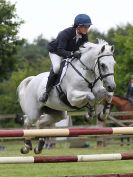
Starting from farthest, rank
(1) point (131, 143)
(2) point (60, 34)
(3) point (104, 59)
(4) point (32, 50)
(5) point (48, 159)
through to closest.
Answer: (4) point (32, 50) → (1) point (131, 143) → (2) point (60, 34) → (3) point (104, 59) → (5) point (48, 159)

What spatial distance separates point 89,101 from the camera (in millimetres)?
9328

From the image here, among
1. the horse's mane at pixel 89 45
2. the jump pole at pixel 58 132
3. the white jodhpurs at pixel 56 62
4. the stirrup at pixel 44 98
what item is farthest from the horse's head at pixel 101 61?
the jump pole at pixel 58 132

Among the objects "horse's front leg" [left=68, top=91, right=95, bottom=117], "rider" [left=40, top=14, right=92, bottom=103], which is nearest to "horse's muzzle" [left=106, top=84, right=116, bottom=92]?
"horse's front leg" [left=68, top=91, right=95, bottom=117]

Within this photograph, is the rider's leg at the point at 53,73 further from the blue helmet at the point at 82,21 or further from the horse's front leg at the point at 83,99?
the blue helmet at the point at 82,21

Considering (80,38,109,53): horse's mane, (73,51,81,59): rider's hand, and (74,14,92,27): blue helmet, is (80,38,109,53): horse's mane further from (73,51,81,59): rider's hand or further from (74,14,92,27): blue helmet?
(74,14,92,27): blue helmet

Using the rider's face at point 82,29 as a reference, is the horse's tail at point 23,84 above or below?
below

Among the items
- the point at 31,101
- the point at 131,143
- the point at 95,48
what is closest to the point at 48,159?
the point at 95,48

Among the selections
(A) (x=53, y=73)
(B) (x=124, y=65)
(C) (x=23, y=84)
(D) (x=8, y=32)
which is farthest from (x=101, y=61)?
(B) (x=124, y=65)

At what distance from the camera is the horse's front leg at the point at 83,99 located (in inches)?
367

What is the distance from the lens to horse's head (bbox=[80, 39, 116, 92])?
9.03m

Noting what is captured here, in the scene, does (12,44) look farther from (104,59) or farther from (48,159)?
(48,159)

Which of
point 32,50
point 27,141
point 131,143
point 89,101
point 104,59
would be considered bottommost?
point 32,50

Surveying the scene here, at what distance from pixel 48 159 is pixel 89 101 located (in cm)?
261

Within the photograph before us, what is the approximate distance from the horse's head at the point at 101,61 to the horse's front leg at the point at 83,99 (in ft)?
1.01
